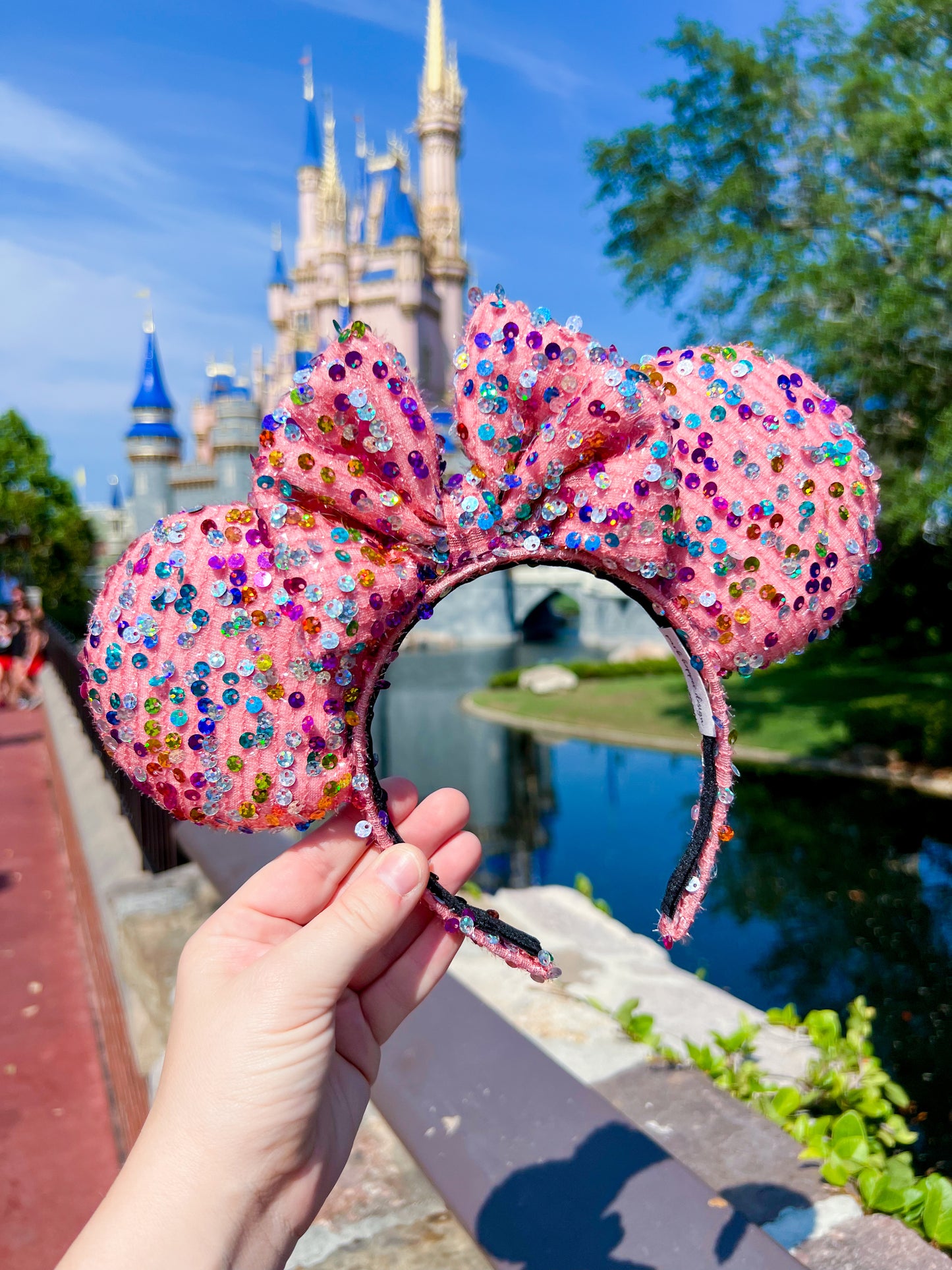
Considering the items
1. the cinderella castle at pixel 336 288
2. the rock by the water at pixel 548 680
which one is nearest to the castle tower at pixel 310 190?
the cinderella castle at pixel 336 288

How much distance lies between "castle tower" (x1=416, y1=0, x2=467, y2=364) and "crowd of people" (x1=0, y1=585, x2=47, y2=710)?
1092 inches

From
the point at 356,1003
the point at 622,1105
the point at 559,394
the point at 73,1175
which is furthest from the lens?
the point at 73,1175

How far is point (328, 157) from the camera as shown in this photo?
146 feet

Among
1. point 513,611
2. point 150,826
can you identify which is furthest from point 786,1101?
point 513,611

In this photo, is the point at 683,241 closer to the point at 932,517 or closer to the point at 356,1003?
the point at 932,517

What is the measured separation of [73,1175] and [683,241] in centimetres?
1148

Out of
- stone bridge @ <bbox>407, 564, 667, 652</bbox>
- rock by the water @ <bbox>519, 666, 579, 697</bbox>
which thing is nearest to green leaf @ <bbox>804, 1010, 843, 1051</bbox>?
rock by the water @ <bbox>519, 666, 579, 697</bbox>

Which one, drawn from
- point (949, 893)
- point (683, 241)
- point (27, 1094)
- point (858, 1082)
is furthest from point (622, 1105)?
point (683, 241)

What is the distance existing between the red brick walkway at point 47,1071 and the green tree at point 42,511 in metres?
28.4

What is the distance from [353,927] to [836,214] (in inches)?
440

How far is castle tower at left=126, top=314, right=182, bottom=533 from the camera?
122ft

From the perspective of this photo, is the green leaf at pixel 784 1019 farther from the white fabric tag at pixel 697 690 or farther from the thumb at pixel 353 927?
the thumb at pixel 353 927

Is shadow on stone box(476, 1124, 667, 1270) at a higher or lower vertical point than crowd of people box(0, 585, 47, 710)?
higher

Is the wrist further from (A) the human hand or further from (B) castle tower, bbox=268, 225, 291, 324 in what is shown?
(B) castle tower, bbox=268, 225, 291, 324
